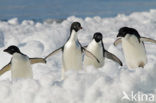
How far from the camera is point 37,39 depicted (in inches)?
536

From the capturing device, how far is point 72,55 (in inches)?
287

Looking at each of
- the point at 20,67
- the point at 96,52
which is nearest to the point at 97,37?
the point at 96,52

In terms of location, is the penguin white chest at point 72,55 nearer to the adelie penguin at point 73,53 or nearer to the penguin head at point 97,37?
the adelie penguin at point 73,53

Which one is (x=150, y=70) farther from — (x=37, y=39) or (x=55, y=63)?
(x=37, y=39)

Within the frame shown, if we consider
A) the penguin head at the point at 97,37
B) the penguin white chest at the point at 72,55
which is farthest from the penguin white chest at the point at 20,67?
the penguin head at the point at 97,37

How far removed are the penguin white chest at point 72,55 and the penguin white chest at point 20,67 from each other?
660 mm

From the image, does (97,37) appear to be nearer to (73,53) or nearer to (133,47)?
(73,53)

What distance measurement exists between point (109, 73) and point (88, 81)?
872 millimetres

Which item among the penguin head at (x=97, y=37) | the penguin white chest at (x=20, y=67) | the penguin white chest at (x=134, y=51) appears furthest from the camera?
the penguin white chest at (x=134, y=51)

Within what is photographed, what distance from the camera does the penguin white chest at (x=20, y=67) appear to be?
7.13 m

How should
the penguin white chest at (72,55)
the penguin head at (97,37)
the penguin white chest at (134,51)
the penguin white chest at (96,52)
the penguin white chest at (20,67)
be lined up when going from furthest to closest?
the penguin white chest at (134,51), the penguin white chest at (96,52), the penguin head at (97,37), the penguin white chest at (72,55), the penguin white chest at (20,67)

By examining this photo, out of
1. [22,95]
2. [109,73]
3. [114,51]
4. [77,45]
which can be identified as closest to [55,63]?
[114,51]

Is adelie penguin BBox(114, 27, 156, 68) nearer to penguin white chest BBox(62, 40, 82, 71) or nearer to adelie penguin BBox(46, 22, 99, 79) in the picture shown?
adelie penguin BBox(46, 22, 99, 79)

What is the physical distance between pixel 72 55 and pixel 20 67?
879 millimetres
